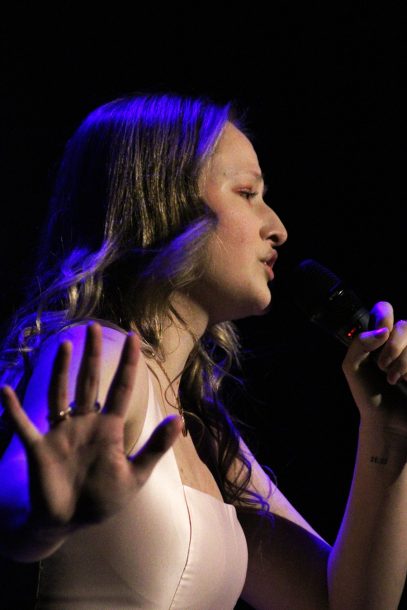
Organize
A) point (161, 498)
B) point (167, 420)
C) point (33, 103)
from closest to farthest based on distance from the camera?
point (167, 420) → point (161, 498) → point (33, 103)

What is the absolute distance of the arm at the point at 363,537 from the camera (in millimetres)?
1391

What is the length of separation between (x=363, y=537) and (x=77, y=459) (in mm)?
893

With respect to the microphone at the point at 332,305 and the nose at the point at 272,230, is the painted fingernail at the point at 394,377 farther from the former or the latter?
the nose at the point at 272,230

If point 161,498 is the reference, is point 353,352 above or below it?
above

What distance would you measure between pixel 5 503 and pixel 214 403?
0.90 meters

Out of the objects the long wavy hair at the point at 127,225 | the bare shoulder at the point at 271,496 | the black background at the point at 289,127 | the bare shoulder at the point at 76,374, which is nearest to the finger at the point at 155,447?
the bare shoulder at the point at 76,374

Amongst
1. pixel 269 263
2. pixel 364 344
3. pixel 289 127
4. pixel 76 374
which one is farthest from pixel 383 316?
pixel 289 127

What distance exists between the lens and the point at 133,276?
1321mm

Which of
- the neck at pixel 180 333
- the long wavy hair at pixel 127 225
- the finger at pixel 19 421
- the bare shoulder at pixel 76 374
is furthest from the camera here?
the neck at pixel 180 333

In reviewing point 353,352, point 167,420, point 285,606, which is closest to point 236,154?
point 353,352

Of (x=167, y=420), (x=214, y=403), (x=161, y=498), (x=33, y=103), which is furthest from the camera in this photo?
(x=33, y=103)

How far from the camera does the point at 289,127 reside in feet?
6.86

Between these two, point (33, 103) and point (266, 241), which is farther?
point (33, 103)

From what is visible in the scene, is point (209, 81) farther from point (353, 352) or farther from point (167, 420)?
point (167, 420)
